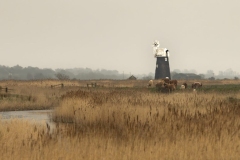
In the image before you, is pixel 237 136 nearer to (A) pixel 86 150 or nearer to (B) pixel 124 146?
(B) pixel 124 146

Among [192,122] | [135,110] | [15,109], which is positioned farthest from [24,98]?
[192,122]

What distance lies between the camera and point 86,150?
24.8ft

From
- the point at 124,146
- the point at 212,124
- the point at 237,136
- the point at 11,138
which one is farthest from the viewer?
the point at 212,124

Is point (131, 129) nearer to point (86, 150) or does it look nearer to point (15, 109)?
point (86, 150)

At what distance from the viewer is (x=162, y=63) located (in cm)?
6412

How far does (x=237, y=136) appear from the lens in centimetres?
898

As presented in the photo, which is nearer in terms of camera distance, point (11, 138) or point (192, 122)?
point (11, 138)

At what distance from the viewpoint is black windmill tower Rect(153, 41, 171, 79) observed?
63594 mm

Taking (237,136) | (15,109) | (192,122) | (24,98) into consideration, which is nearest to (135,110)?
(192,122)

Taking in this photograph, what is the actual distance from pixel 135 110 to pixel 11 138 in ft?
19.0

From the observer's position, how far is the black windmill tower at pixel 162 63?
63.6 meters

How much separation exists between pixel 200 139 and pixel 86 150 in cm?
262

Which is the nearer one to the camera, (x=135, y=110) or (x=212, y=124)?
(x=212, y=124)

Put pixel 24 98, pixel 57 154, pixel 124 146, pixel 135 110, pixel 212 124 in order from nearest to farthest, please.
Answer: pixel 57 154
pixel 124 146
pixel 212 124
pixel 135 110
pixel 24 98
